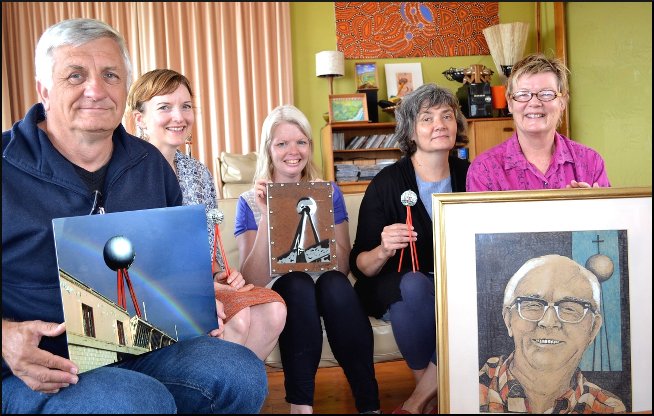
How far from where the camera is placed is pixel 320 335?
1.80 metres

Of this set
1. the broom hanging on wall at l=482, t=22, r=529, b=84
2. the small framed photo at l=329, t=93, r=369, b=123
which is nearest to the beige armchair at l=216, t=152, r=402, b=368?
the small framed photo at l=329, t=93, r=369, b=123

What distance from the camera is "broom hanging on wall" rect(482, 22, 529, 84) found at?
5.37 metres

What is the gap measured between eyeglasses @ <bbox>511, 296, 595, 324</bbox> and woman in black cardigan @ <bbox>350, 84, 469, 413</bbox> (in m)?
0.40

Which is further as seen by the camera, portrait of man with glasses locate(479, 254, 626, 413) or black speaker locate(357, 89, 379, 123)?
black speaker locate(357, 89, 379, 123)

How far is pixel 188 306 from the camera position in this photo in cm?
132

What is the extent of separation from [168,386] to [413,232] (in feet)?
2.75

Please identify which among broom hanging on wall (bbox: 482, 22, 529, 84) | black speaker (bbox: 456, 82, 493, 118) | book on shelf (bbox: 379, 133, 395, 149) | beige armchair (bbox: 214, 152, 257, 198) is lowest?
beige armchair (bbox: 214, 152, 257, 198)

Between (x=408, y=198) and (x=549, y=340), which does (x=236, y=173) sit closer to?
(x=408, y=198)

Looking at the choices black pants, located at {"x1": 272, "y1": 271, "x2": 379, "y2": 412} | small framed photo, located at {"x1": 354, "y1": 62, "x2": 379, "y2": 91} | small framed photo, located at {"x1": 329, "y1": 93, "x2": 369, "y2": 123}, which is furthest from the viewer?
small framed photo, located at {"x1": 354, "y1": 62, "x2": 379, "y2": 91}

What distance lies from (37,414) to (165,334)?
279 millimetres

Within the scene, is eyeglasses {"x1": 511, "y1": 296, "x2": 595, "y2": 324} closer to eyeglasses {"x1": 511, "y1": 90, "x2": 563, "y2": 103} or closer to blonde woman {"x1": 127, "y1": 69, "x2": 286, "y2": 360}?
eyeglasses {"x1": 511, "y1": 90, "x2": 563, "y2": 103}

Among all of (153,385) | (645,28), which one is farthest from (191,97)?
(645,28)

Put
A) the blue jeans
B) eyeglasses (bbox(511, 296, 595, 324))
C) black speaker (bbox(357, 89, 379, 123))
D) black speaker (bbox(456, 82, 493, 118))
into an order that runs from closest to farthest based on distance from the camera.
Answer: the blue jeans → eyeglasses (bbox(511, 296, 595, 324)) → black speaker (bbox(456, 82, 493, 118)) → black speaker (bbox(357, 89, 379, 123))

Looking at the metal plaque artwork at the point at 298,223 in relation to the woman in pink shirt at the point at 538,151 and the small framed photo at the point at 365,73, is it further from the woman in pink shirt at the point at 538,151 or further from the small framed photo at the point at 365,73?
the small framed photo at the point at 365,73
